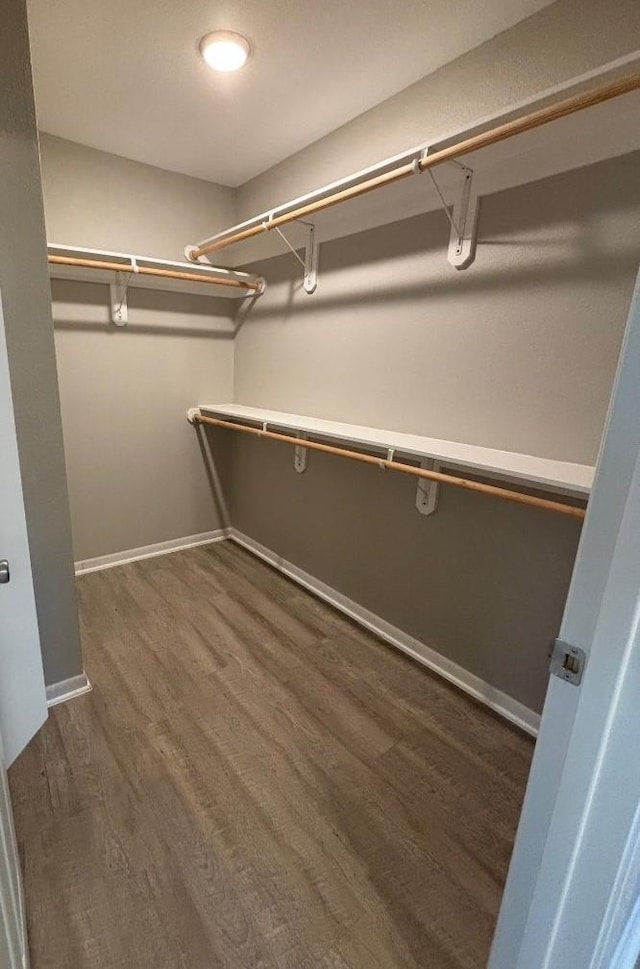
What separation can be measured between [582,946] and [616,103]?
188 cm

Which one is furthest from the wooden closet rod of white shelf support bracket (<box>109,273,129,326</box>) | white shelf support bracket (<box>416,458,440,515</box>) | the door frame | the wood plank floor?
the door frame

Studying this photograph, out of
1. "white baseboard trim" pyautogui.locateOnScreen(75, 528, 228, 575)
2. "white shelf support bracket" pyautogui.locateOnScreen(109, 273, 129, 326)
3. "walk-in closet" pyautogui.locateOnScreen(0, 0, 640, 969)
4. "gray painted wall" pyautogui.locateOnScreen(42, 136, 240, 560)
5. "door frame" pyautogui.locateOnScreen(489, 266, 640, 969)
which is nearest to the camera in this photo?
"door frame" pyautogui.locateOnScreen(489, 266, 640, 969)

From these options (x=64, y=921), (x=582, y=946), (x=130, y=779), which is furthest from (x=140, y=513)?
(x=582, y=946)

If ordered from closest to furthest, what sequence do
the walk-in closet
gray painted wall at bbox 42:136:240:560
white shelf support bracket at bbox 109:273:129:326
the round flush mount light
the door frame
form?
the door frame
the walk-in closet
the round flush mount light
gray painted wall at bbox 42:136:240:560
white shelf support bracket at bbox 109:273:129:326

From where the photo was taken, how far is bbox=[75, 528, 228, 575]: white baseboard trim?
291cm

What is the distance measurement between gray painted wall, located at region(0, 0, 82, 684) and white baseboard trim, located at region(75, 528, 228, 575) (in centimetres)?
Answer: 113

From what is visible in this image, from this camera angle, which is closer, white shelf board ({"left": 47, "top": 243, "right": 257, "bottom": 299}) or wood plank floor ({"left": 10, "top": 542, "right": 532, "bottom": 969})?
wood plank floor ({"left": 10, "top": 542, "right": 532, "bottom": 969})

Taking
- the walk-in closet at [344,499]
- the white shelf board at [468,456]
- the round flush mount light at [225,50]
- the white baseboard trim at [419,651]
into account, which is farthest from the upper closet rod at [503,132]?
the white baseboard trim at [419,651]

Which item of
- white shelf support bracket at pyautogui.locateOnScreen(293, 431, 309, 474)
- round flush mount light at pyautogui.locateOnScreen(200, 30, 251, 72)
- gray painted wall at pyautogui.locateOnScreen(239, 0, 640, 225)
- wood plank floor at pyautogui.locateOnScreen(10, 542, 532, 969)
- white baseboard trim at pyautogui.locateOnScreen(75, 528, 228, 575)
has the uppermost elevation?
round flush mount light at pyautogui.locateOnScreen(200, 30, 251, 72)

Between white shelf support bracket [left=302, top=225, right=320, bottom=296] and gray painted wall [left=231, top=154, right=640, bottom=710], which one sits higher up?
white shelf support bracket [left=302, top=225, right=320, bottom=296]

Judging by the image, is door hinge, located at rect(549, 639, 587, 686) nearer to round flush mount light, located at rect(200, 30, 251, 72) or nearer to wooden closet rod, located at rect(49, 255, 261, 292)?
round flush mount light, located at rect(200, 30, 251, 72)

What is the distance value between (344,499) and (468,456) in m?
0.96

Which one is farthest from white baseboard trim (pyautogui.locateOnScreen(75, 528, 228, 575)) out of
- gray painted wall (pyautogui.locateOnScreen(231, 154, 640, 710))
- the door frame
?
the door frame

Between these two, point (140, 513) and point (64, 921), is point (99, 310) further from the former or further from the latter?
point (64, 921)
